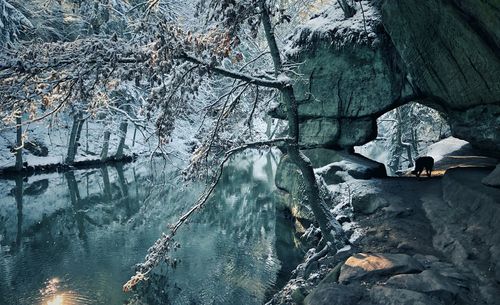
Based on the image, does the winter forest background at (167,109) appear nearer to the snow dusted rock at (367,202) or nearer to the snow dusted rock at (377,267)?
the snow dusted rock at (367,202)

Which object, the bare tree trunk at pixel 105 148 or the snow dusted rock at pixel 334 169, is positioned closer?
the snow dusted rock at pixel 334 169

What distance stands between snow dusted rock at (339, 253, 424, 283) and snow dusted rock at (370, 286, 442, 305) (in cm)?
65

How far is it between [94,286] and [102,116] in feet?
74.8

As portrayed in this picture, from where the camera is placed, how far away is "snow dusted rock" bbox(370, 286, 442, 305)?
6168 millimetres

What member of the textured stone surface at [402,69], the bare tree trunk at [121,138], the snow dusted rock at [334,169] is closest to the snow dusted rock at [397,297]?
the textured stone surface at [402,69]

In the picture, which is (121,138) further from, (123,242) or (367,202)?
(367,202)

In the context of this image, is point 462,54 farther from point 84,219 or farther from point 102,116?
point 102,116

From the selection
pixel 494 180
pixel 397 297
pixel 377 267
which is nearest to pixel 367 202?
pixel 494 180

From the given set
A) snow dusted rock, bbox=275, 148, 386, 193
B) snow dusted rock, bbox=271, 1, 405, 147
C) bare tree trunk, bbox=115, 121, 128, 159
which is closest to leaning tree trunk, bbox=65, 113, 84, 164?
bare tree trunk, bbox=115, 121, 128, 159

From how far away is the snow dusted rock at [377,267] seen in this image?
745cm

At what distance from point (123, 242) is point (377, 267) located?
10.7 m

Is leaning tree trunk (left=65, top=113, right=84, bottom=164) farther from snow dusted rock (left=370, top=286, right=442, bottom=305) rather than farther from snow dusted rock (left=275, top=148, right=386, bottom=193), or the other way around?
snow dusted rock (left=370, top=286, right=442, bottom=305)

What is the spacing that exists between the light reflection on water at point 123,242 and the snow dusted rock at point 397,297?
4412 mm

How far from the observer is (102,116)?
31094mm
